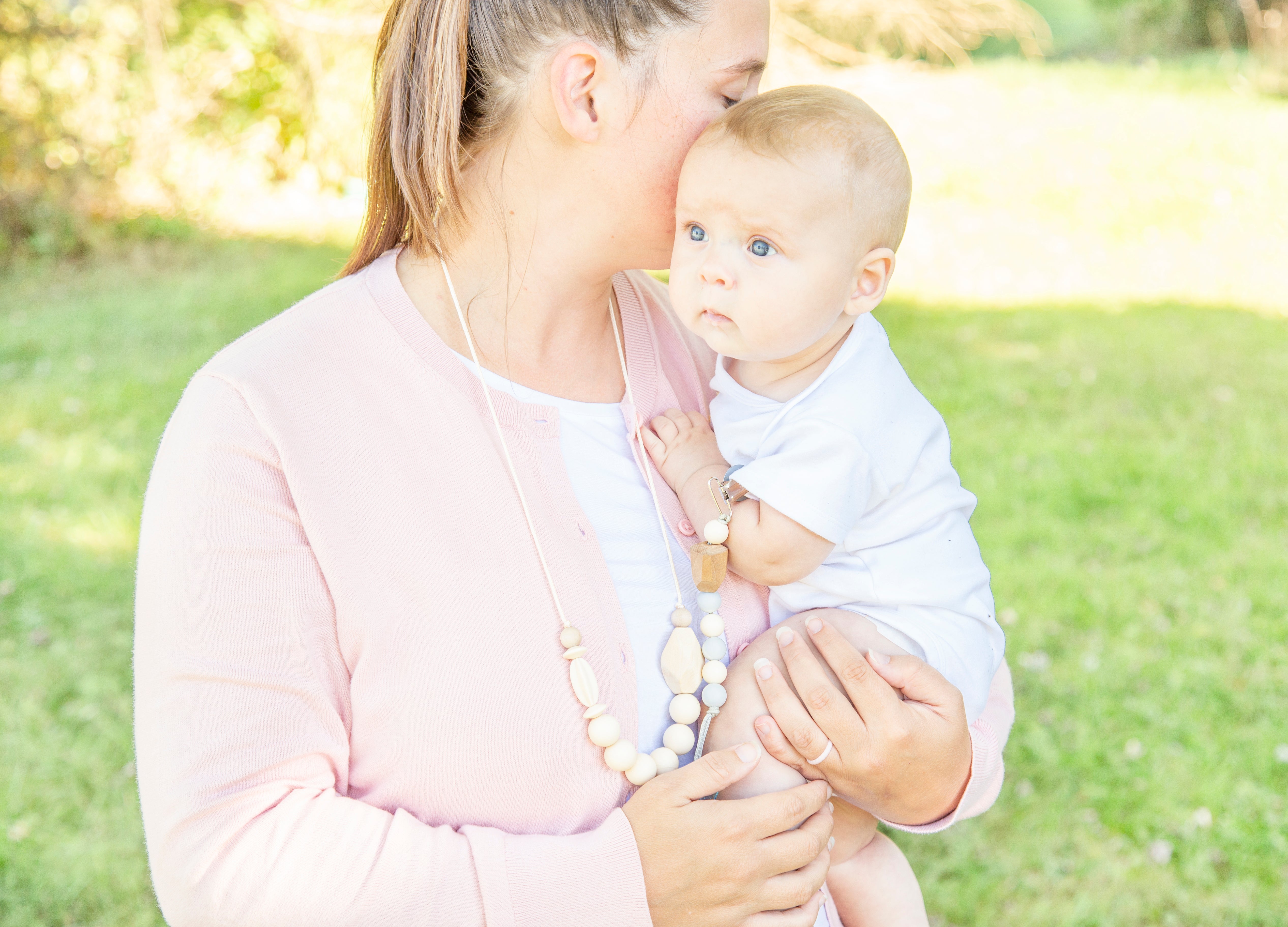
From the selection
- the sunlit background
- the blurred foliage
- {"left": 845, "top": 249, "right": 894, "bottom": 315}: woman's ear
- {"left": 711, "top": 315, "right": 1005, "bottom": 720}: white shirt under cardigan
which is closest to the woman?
{"left": 711, "top": 315, "right": 1005, "bottom": 720}: white shirt under cardigan

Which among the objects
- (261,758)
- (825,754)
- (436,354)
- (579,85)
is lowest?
(825,754)

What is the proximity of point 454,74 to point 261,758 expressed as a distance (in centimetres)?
92

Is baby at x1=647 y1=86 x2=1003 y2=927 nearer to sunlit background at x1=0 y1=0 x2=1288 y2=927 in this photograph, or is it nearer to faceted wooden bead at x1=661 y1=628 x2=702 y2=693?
faceted wooden bead at x1=661 y1=628 x2=702 y2=693

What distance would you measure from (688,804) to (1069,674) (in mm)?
2504

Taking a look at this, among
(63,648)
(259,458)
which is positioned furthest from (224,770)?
(63,648)

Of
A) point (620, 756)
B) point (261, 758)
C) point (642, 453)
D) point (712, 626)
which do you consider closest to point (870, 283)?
point (642, 453)

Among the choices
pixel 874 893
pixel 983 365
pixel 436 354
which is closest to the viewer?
pixel 436 354

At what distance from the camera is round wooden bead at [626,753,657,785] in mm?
1353

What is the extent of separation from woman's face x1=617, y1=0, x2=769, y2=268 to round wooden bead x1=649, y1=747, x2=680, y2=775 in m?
0.73

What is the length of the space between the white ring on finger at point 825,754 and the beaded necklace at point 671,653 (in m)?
0.15

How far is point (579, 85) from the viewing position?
4.75 ft

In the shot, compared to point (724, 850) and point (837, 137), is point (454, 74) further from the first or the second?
point (724, 850)

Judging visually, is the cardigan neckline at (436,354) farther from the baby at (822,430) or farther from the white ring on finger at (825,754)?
the white ring on finger at (825,754)

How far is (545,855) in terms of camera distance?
1231 millimetres
